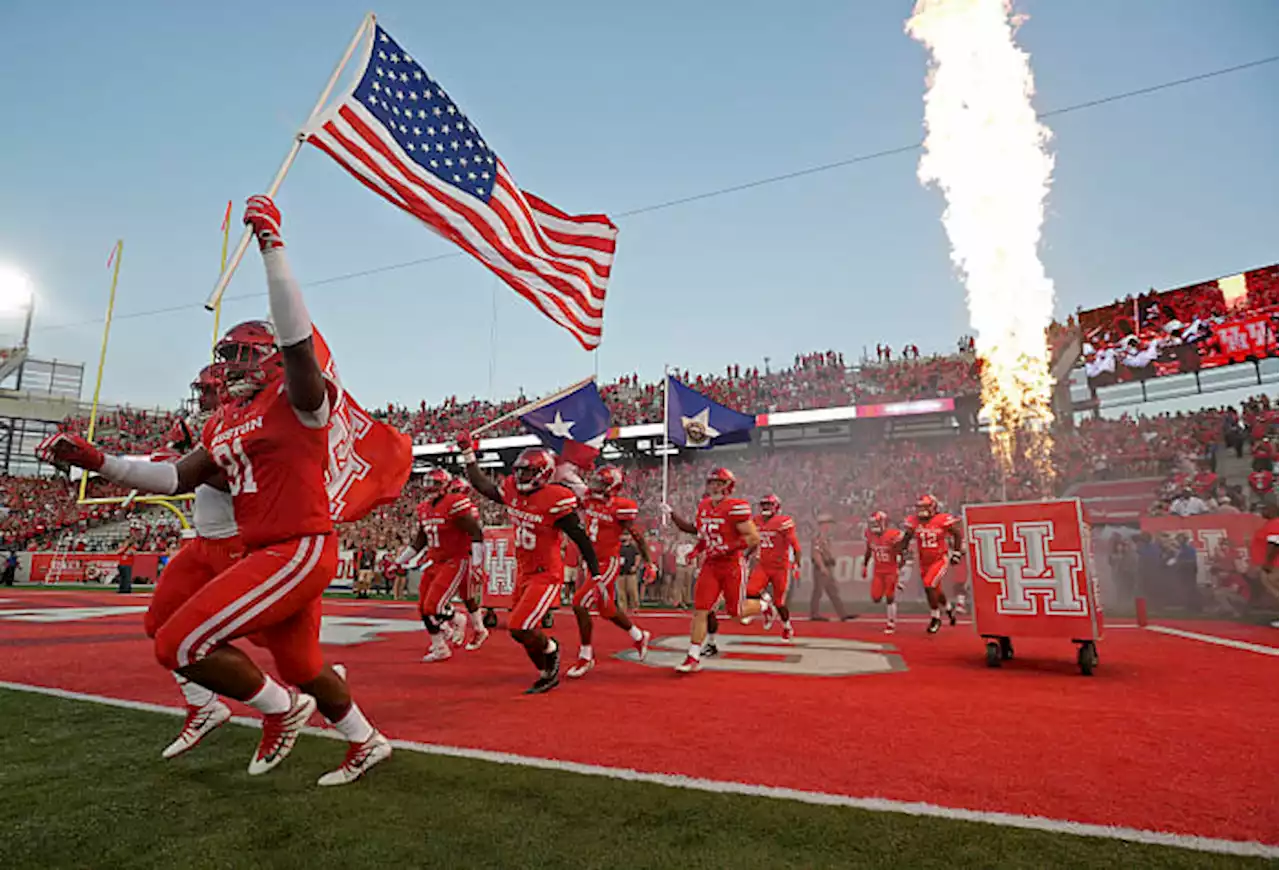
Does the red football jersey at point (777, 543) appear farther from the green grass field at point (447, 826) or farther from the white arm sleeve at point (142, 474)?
the white arm sleeve at point (142, 474)

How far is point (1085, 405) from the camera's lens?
87.9 feet

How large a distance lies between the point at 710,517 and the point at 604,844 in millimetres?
6500

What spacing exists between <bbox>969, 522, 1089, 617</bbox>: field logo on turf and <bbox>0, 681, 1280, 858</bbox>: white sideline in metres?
5.54

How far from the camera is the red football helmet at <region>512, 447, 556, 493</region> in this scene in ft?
24.7

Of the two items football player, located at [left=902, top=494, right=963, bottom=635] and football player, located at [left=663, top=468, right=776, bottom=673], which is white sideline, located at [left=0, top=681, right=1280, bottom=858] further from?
football player, located at [left=902, top=494, right=963, bottom=635]

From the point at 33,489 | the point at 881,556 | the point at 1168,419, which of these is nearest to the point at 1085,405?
the point at 1168,419

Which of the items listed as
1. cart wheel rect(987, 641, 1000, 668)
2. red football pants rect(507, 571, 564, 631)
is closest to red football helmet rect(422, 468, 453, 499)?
red football pants rect(507, 571, 564, 631)

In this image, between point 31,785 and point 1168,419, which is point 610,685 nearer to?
point 31,785

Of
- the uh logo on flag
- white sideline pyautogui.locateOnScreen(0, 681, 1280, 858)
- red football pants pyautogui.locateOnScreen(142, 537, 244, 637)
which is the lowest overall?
white sideline pyautogui.locateOnScreen(0, 681, 1280, 858)

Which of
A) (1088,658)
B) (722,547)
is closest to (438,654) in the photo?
(722,547)

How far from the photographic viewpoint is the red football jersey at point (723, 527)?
9219mm

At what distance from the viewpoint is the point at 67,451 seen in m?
3.77

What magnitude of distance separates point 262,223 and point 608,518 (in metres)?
7.08

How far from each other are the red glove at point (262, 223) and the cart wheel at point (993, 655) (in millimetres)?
8748
